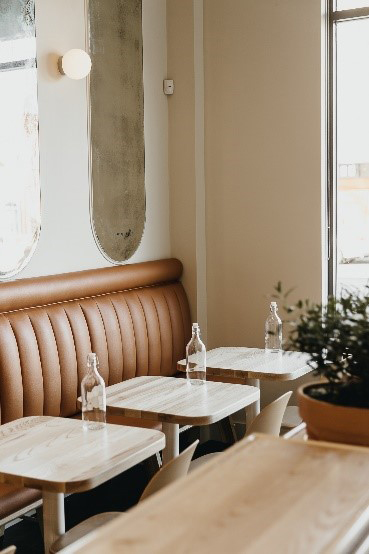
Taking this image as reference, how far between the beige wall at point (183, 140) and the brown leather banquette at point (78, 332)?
0.15m

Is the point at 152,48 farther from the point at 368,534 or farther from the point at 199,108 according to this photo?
the point at 368,534

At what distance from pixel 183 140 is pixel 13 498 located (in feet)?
9.53

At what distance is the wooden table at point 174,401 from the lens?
3191 millimetres

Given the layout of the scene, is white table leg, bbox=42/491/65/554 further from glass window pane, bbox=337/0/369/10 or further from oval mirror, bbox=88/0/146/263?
glass window pane, bbox=337/0/369/10

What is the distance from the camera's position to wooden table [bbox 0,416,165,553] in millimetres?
2455

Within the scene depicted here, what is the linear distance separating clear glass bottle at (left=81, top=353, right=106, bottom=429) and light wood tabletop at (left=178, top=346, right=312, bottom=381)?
1029 millimetres

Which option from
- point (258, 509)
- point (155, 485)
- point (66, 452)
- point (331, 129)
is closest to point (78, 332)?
point (66, 452)

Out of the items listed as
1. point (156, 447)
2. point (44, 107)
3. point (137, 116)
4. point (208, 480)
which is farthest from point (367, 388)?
point (137, 116)

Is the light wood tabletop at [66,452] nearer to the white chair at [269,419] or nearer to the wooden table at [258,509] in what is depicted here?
the white chair at [269,419]

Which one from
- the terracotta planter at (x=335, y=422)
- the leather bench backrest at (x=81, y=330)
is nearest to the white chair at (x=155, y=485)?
the terracotta planter at (x=335, y=422)

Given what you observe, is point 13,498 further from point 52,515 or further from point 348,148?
point 348,148

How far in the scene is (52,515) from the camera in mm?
2660

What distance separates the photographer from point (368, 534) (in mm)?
1540

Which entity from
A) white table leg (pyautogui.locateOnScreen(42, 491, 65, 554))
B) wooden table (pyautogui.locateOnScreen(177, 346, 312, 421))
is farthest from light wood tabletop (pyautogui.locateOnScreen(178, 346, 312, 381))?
white table leg (pyautogui.locateOnScreen(42, 491, 65, 554))
